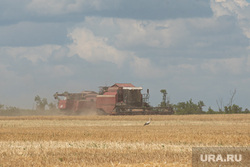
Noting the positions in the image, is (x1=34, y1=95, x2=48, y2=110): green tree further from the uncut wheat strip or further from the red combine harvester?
the uncut wheat strip

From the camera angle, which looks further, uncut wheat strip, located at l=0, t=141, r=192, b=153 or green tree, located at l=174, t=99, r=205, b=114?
green tree, located at l=174, t=99, r=205, b=114

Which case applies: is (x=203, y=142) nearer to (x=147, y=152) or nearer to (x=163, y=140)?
(x=163, y=140)

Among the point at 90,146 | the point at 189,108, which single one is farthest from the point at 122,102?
the point at 90,146

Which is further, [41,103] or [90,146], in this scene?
[41,103]

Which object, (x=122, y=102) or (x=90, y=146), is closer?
(x=90, y=146)

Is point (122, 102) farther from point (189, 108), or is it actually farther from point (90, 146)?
point (90, 146)

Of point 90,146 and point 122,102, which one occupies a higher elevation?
point 122,102

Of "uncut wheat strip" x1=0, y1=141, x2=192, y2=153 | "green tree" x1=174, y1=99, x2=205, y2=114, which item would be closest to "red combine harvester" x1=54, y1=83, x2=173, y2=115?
"green tree" x1=174, y1=99, x2=205, y2=114

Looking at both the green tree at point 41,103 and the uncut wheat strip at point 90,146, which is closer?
the uncut wheat strip at point 90,146

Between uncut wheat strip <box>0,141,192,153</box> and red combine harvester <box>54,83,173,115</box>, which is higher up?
red combine harvester <box>54,83,173,115</box>

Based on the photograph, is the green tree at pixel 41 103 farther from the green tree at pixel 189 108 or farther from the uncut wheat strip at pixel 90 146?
the uncut wheat strip at pixel 90 146

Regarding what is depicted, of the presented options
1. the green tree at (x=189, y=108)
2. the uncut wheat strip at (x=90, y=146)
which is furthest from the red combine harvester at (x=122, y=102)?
the uncut wheat strip at (x=90, y=146)

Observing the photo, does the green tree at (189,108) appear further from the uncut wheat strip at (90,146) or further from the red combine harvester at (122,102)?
the uncut wheat strip at (90,146)

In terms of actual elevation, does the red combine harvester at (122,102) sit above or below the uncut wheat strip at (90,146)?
above
